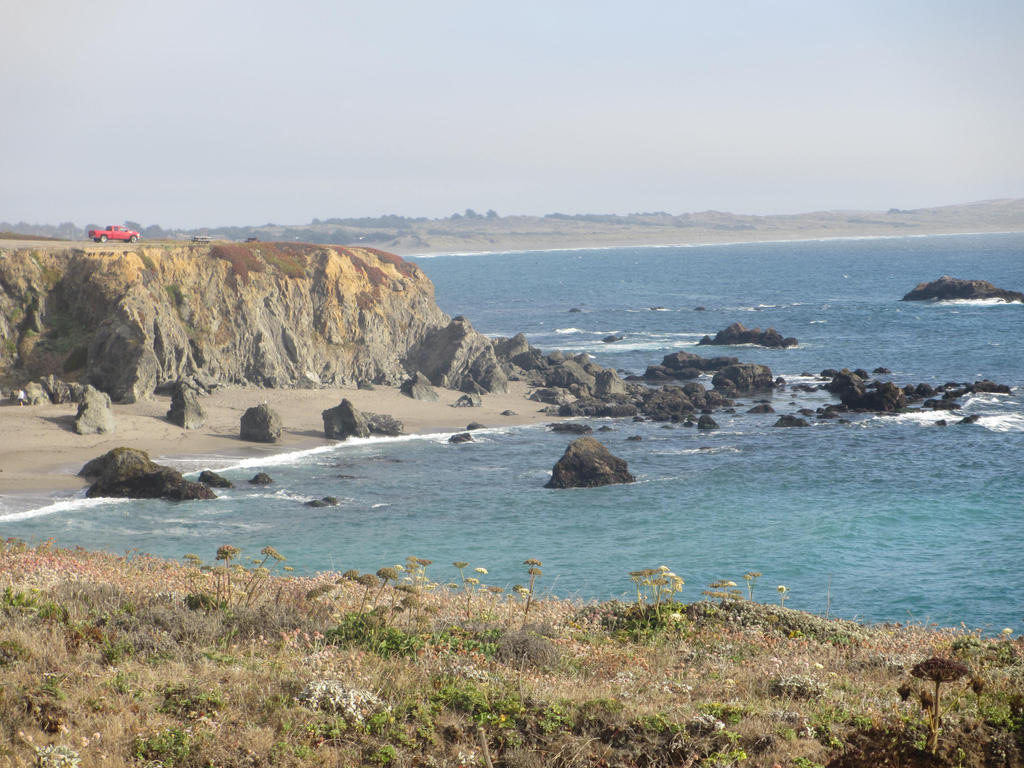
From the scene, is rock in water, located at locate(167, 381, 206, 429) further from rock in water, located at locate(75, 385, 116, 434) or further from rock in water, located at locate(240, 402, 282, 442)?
rock in water, located at locate(75, 385, 116, 434)

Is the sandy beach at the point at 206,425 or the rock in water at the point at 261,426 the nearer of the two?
the sandy beach at the point at 206,425

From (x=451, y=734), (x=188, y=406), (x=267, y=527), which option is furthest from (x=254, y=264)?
(x=451, y=734)

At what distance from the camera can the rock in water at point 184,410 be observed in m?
40.8

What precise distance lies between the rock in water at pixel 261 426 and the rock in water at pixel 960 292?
290ft

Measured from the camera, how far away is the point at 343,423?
4262 centimetres

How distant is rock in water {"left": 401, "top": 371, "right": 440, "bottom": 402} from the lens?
2029 inches

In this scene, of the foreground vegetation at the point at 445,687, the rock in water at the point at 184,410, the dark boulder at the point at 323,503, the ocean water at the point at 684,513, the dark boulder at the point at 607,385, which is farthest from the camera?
the dark boulder at the point at 607,385

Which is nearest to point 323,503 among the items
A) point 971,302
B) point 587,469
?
point 587,469

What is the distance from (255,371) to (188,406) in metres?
9.03

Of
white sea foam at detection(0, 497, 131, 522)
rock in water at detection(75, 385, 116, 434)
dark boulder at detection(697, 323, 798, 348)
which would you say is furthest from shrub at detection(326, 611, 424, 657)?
dark boulder at detection(697, 323, 798, 348)

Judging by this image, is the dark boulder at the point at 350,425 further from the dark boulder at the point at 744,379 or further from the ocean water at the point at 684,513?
the dark boulder at the point at 744,379

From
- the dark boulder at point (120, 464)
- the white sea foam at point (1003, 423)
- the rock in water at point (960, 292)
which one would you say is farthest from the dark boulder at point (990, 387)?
the rock in water at point (960, 292)

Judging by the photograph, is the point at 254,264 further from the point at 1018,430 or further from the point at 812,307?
the point at 812,307

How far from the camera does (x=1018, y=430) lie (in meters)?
42.5
